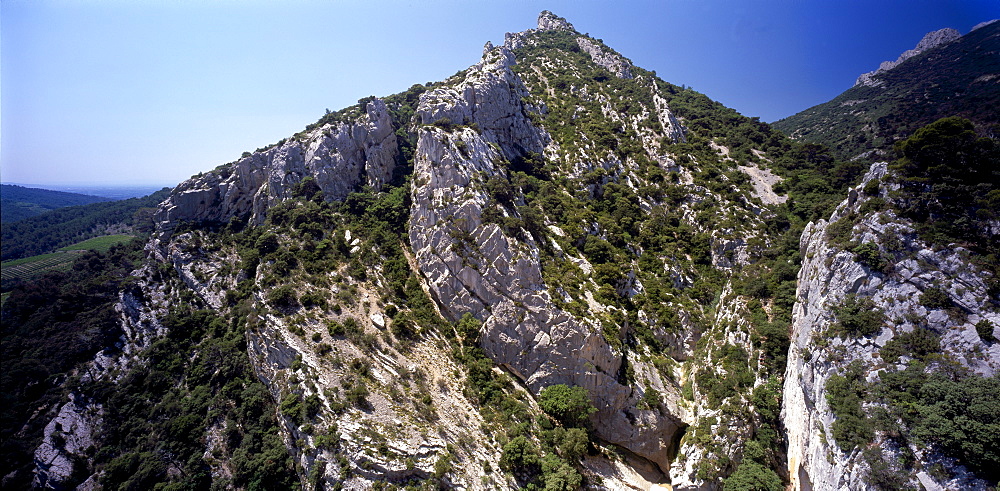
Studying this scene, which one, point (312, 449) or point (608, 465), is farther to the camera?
point (608, 465)

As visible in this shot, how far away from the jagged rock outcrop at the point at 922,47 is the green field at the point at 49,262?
234527 millimetres

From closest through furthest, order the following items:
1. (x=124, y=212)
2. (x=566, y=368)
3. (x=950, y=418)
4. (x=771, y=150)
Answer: (x=950, y=418), (x=566, y=368), (x=771, y=150), (x=124, y=212)

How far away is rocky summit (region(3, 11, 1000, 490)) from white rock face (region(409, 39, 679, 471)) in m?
0.28

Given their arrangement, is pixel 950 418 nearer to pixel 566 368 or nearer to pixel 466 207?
pixel 566 368

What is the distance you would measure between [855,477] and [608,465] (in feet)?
59.2

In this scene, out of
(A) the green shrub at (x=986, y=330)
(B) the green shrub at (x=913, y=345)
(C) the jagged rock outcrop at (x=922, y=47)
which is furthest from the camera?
(C) the jagged rock outcrop at (x=922, y=47)

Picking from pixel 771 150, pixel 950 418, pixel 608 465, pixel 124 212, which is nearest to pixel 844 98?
pixel 771 150

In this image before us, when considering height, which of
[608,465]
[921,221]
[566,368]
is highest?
[921,221]

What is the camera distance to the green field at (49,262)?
59.2 m

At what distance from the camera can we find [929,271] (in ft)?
73.2

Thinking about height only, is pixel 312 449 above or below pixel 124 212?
below

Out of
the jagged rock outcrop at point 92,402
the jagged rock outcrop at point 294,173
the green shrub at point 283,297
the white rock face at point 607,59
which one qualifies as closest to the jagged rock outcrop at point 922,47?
the white rock face at point 607,59

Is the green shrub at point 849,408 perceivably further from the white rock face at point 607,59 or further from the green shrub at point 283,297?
the white rock face at point 607,59

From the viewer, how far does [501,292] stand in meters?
37.2
